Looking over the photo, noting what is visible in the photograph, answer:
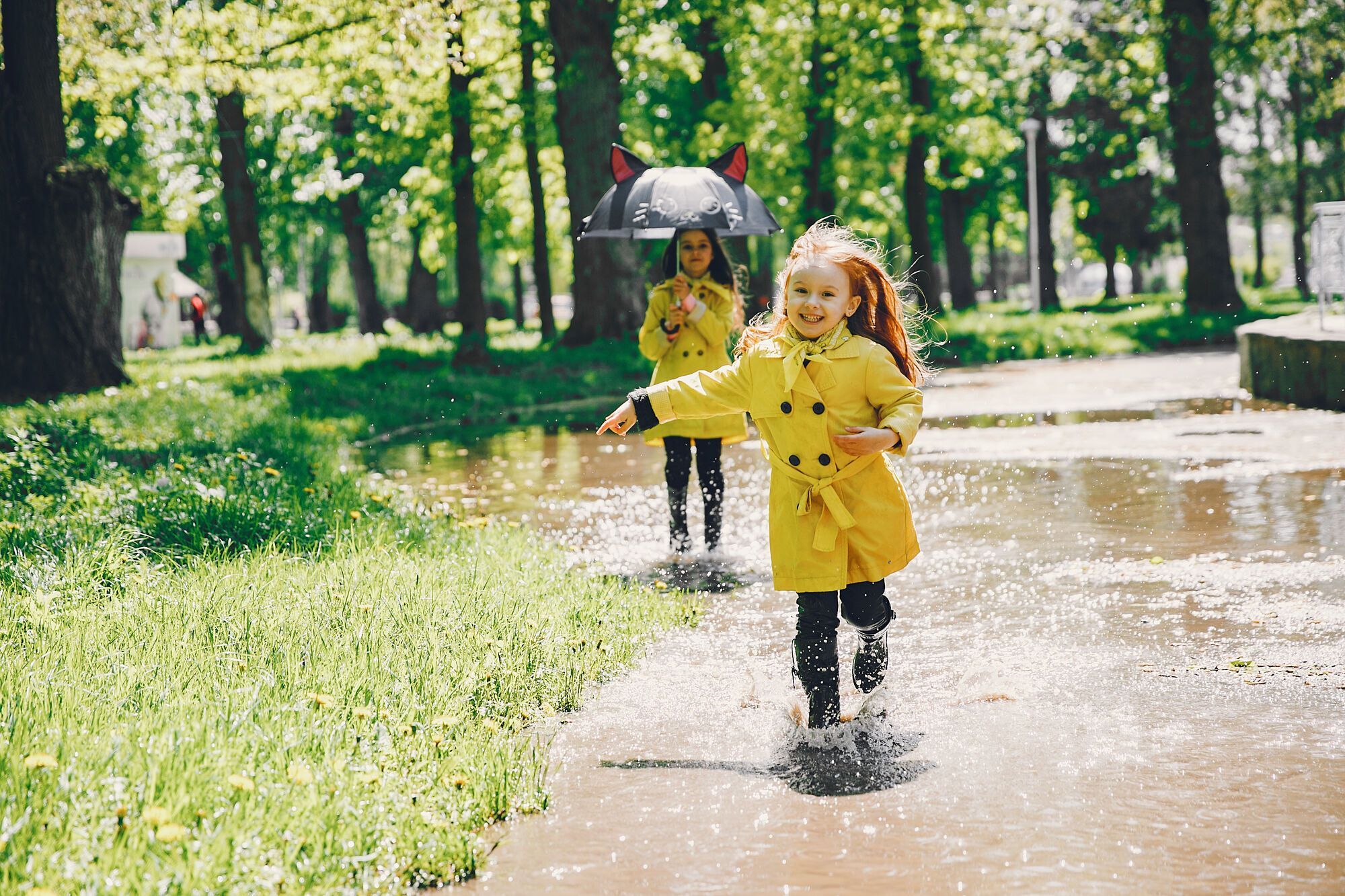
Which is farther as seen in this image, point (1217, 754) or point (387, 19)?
point (387, 19)

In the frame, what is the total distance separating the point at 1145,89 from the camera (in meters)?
30.9

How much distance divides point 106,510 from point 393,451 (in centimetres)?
626

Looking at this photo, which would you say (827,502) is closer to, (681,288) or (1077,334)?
(681,288)

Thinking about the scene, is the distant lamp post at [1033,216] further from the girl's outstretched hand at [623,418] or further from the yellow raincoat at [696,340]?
the girl's outstretched hand at [623,418]

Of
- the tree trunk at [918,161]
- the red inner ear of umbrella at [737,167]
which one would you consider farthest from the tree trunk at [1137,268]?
the red inner ear of umbrella at [737,167]

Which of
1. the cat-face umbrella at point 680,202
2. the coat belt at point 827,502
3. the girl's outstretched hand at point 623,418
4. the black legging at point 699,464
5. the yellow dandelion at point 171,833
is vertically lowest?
the yellow dandelion at point 171,833

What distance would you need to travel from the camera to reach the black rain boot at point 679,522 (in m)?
7.45

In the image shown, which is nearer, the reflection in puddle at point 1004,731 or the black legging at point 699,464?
the reflection in puddle at point 1004,731

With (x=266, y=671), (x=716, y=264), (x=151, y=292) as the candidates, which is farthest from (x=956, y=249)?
(x=266, y=671)

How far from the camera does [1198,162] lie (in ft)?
94.0

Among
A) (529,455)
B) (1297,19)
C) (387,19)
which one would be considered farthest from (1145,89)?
(529,455)

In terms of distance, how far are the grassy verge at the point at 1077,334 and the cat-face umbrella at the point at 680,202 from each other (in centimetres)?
1588

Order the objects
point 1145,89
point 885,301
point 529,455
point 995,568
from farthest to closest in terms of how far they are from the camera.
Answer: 1. point 1145,89
2. point 529,455
3. point 995,568
4. point 885,301

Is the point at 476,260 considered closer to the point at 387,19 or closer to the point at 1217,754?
the point at 387,19
